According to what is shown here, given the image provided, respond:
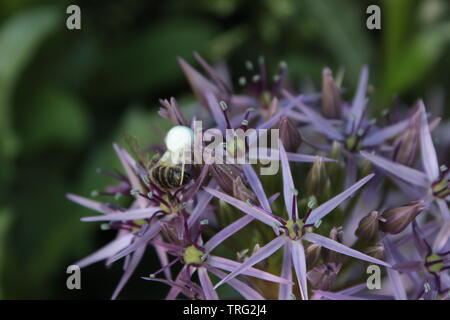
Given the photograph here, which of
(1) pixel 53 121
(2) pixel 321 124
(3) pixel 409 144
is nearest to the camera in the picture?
(3) pixel 409 144

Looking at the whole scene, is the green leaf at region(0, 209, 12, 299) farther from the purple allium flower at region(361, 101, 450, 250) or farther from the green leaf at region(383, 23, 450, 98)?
the green leaf at region(383, 23, 450, 98)

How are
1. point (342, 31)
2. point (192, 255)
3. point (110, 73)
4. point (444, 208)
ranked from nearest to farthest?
point (192, 255) < point (444, 208) < point (110, 73) < point (342, 31)

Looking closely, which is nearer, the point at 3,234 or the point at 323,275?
the point at 323,275

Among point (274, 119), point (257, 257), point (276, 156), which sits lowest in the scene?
point (257, 257)

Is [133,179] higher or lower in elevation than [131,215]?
higher

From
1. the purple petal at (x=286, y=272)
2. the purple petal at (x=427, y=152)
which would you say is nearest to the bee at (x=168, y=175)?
the purple petal at (x=286, y=272)

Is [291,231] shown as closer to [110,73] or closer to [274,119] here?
[274,119]

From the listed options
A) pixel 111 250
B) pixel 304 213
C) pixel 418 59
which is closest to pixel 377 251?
pixel 304 213
